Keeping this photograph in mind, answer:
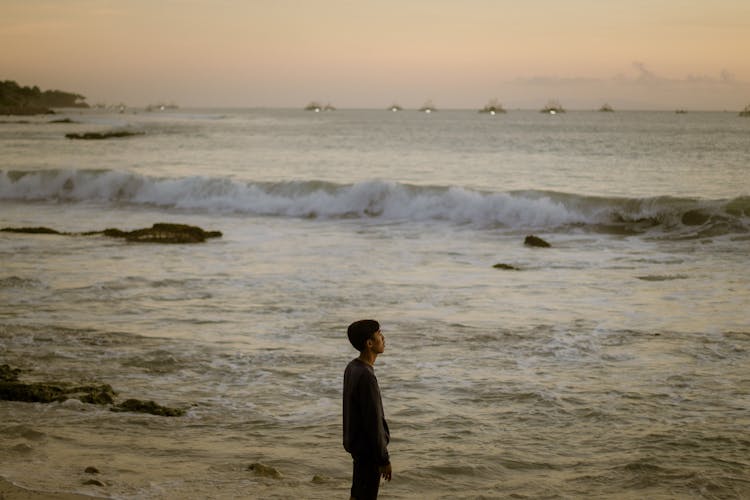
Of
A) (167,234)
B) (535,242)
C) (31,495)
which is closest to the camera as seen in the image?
(31,495)

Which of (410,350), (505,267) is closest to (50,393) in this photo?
(410,350)

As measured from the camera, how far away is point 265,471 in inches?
250

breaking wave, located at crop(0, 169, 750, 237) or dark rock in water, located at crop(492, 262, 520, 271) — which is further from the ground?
breaking wave, located at crop(0, 169, 750, 237)

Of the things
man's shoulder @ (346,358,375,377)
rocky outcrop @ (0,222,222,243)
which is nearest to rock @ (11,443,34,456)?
man's shoulder @ (346,358,375,377)

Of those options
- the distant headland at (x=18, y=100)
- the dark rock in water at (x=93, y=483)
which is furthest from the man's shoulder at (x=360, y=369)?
the distant headland at (x=18, y=100)

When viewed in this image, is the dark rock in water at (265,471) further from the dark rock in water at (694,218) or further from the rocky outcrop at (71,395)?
the dark rock in water at (694,218)

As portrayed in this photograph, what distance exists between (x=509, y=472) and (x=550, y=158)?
4838cm

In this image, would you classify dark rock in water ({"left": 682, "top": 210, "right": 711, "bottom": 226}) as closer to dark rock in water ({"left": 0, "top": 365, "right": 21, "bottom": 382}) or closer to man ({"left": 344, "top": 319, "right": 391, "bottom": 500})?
dark rock in water ({"left": 0, "top": 365, "right": 21, "bottom": 382})

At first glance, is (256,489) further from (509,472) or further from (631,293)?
(631,293)

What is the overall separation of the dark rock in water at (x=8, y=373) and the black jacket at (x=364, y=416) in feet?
16.5

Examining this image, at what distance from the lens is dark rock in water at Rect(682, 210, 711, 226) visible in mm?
23656

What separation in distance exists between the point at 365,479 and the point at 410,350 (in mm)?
5405

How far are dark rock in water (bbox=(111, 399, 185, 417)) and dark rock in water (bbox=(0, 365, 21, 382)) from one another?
1383 mm

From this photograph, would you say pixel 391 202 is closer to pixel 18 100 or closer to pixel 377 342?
pixel 377 342
